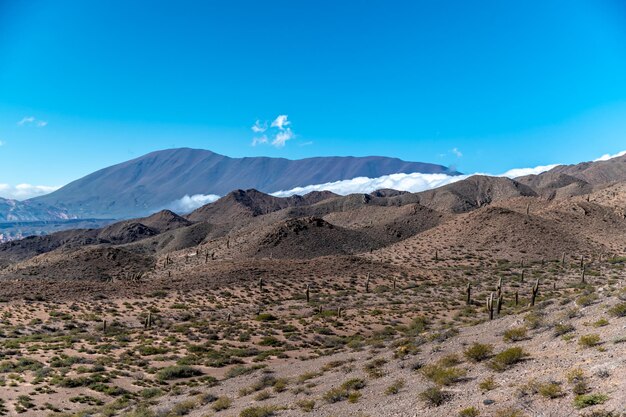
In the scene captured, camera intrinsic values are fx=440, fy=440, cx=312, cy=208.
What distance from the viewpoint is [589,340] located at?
14.2 m

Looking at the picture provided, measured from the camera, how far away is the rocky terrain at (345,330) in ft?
45.1

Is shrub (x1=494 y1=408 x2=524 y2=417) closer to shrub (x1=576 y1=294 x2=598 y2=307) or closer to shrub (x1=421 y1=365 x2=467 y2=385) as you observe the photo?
shrub (x1=421 y1=365 x2=467 y2=385)

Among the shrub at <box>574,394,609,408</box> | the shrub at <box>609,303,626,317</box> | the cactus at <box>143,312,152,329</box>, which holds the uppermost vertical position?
the shrub at <box>609,303,626,317</box>

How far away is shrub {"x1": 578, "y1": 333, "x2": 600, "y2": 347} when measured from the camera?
14143 millimetres

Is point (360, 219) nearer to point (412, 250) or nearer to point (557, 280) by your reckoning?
point (412, 250)

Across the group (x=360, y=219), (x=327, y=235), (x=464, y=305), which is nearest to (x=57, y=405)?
(x=464, y=305)

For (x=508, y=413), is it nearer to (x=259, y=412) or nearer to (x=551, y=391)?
(x=551, y=391)

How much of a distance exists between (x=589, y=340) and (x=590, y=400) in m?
5.30

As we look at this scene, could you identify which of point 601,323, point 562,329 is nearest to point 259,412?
point 562,329

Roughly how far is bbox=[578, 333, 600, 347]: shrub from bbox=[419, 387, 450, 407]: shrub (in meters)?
5.22

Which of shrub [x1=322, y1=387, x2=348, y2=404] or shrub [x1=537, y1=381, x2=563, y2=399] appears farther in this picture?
shrub [x1=322, y1=387, x2=348, y2=404]

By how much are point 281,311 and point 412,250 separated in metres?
38.3

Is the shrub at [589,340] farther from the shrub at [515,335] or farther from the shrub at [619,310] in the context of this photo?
the shrub at [515,335]

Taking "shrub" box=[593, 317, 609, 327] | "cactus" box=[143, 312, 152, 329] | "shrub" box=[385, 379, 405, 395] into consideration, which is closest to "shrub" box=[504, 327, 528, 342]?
"shrub" box=[593, 317, 609, 327]
